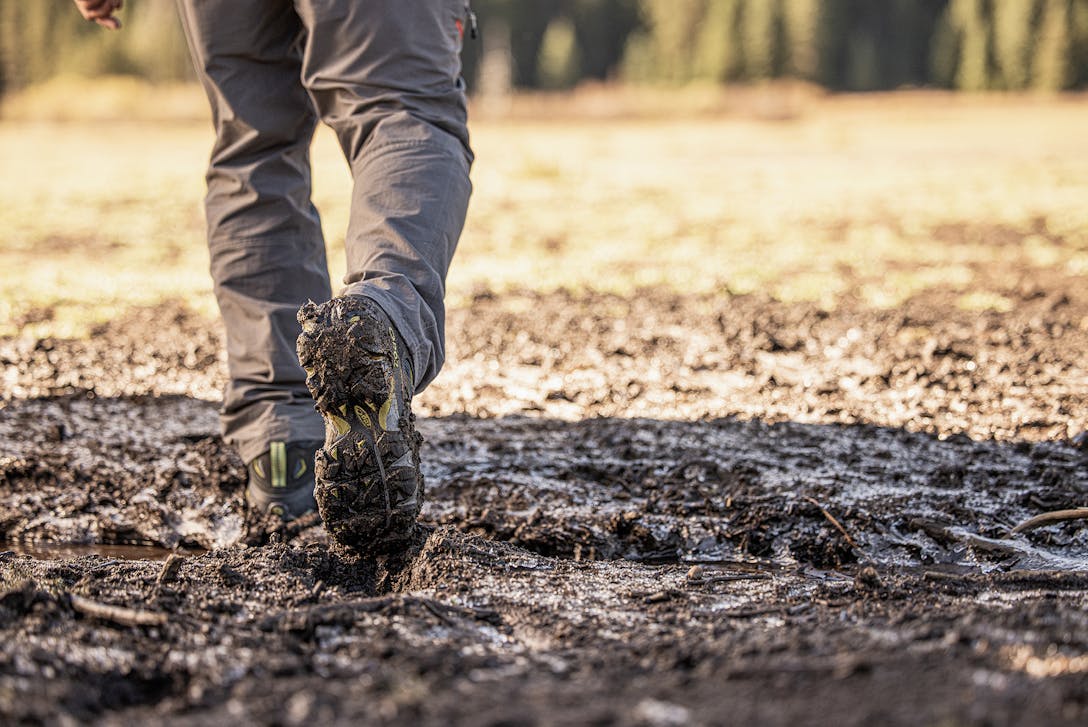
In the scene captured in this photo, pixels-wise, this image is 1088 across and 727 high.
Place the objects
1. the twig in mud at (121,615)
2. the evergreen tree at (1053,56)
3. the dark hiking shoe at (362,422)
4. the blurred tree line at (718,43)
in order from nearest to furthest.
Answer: the twig in mud at (121,615)
the dark hiking shoe at (362,422)
the evergreen tree at (1053,56)
the blurred tree line at (718,43)

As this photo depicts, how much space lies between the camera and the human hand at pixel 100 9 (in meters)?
2.67

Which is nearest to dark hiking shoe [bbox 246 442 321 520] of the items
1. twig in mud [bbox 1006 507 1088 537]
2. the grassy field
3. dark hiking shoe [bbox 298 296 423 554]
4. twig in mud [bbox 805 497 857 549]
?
dark hiking shoe [bbox 298 296 423 554]

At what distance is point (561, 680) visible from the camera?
135 centimetres

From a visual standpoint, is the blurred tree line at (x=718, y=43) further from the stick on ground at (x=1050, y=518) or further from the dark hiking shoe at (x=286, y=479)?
the dark hiking shoe at (x=286, y=479)

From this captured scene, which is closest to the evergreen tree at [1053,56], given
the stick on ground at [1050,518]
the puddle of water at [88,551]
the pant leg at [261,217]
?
the stick on ground at [1050,518]

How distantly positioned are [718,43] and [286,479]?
44.0m

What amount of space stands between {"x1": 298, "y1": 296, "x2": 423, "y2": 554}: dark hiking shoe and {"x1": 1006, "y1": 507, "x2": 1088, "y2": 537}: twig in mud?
3.89ft

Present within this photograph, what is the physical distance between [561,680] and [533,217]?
24.6ft

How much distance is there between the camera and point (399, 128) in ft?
6.82

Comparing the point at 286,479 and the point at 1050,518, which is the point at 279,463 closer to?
the point at 286,479

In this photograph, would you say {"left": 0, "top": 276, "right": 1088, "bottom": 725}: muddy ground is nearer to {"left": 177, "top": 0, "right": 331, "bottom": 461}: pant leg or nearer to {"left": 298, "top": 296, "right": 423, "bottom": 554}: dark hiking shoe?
{"left": 298, "top": 296, "right": 423, "bottom": 554}: dark hiking shoe

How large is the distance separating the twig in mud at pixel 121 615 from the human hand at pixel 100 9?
5.40ft

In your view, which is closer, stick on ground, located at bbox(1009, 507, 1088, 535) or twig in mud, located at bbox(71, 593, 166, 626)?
twig in mud, located at bbox(71, 593, 166, 626)

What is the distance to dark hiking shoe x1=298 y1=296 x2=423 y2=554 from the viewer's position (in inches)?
67.8
